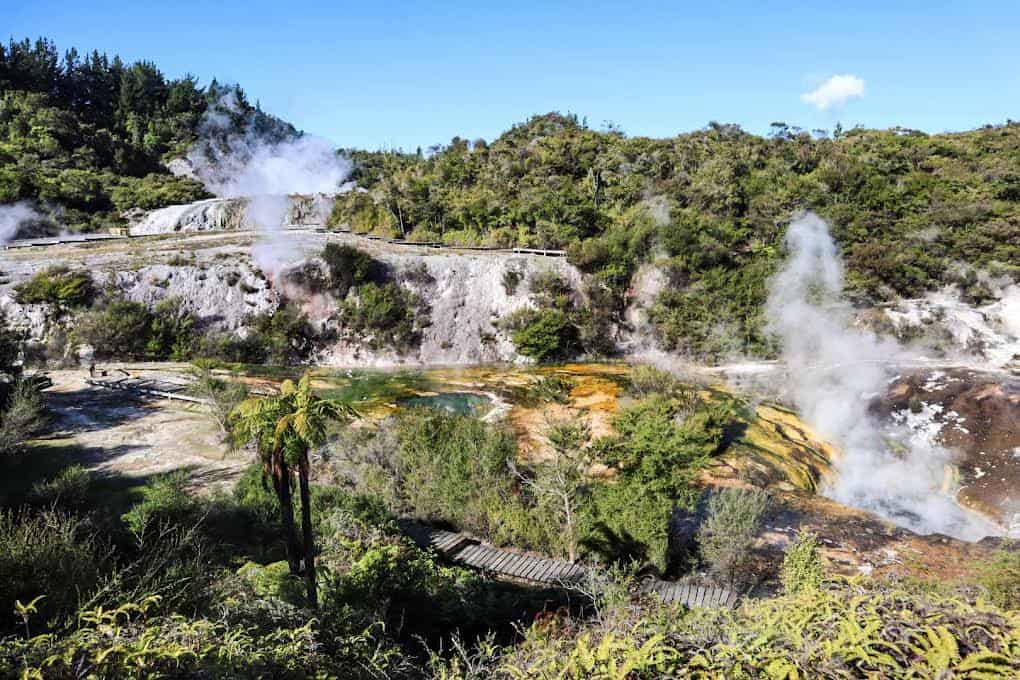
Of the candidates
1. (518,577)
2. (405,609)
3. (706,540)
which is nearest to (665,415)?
(706,540)

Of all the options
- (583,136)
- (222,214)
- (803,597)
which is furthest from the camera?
(583,136)

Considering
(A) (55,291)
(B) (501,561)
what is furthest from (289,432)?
(A) (55,291)

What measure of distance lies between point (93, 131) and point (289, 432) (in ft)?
169

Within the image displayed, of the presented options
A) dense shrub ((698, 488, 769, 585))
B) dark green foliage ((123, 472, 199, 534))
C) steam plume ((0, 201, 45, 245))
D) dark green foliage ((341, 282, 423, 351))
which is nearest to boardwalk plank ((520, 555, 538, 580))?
dense shrub ((698, 488, 769, 585))

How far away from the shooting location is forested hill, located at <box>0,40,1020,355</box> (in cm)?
2708

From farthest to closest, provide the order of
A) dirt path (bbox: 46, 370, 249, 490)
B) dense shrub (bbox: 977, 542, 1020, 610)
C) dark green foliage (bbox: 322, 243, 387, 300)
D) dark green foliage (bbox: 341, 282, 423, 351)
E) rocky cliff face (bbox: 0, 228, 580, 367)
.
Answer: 1. dark green foliage (bbox: 322, 243, 387, 300)
2. dark green foliage (bbox: 341, 282, 423, 351)
3. rocky cliff face (bbox: 0, 228, 580, 367)
4. dirt path (bbox: 46, 370, 249, 490)
5. dense shrub (bbox: 977, 542, 1020, 610)

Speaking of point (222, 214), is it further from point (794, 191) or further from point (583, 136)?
point (794, 191)

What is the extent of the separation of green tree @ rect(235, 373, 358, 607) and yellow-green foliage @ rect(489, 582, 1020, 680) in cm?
438

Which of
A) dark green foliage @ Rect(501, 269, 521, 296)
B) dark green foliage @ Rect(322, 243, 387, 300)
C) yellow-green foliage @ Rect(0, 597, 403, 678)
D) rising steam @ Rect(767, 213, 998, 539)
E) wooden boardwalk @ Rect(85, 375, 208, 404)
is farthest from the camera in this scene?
dark green foliage @ Rect(501, 269, 521, 296)

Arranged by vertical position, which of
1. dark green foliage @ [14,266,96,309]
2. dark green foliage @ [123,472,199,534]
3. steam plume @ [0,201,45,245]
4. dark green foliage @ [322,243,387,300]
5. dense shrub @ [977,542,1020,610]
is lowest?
dense shrub @ [977,542,1020,610]

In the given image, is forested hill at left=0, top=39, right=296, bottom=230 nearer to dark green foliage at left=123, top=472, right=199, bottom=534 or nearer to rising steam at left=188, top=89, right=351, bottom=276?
rising steam at left=188, top=89, right=351, bottom=276

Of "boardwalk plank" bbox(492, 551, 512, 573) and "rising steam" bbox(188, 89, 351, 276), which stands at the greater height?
"rising steam" bbox(188, 89, 351, 276)

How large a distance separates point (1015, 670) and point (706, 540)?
7648 millimetres

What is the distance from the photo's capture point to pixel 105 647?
2.51 metres
